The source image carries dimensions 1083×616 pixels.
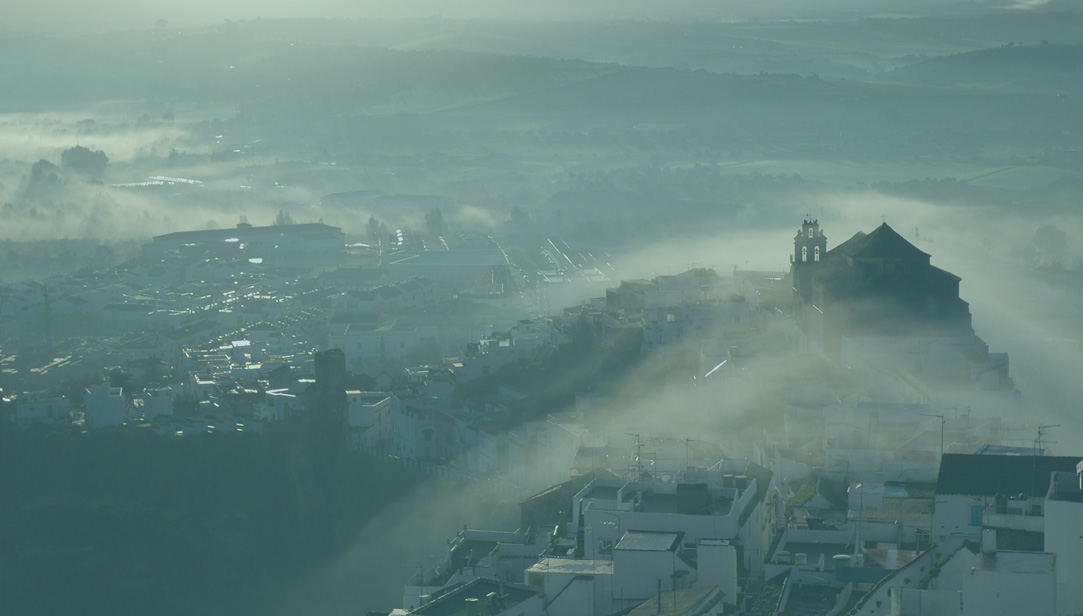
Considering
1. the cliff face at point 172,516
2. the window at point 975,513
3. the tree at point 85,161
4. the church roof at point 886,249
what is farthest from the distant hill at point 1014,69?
the window at point 975,513

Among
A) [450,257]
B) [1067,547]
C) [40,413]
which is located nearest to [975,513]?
[1067,547]

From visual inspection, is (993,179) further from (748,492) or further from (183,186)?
(748,492)

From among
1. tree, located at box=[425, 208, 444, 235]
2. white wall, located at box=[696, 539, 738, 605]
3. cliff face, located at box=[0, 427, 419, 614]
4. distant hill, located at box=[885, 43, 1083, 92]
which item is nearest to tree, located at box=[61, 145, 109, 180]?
tree, located at box=[425, 208, 444, 235]

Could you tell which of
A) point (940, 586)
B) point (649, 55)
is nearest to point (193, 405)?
point (940, 586)

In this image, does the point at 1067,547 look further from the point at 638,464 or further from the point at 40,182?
the point at 40,182

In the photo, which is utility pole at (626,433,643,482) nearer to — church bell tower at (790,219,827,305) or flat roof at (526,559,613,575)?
flat roof at (526,559,613,575)
